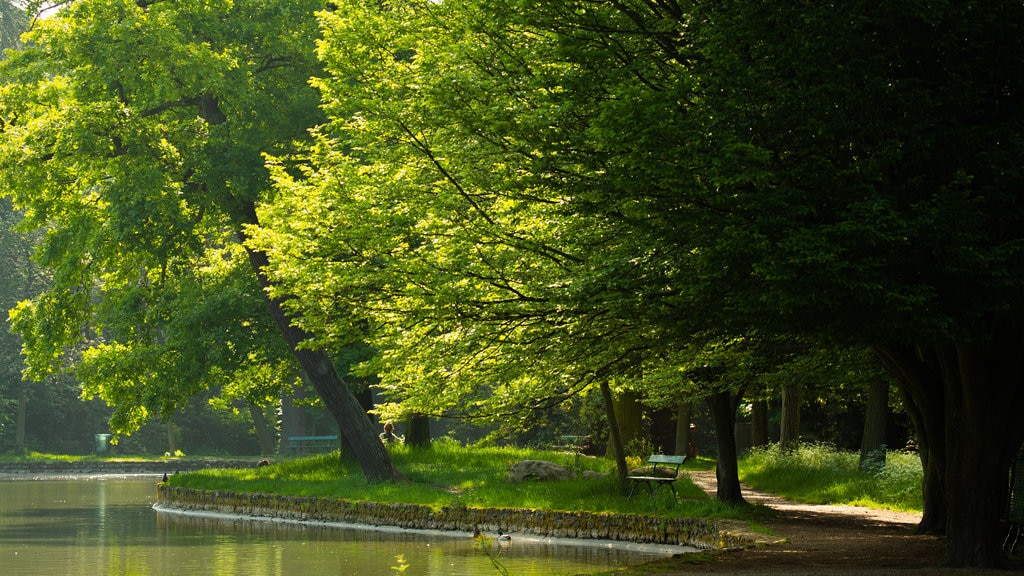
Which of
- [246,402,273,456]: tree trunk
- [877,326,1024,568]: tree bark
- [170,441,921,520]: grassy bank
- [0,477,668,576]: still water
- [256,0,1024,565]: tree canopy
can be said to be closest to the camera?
[256,0,1024,565]: tree canopy

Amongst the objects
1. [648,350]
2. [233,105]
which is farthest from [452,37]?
[233,105]

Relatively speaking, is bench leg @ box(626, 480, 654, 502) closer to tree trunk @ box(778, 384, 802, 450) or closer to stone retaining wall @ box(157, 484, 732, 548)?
stone retaining wall @ box(157, 484, 732, 548)

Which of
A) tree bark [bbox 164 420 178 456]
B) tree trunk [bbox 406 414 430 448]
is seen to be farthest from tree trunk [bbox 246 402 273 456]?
tree trunk [bbox 406 414 430 448]

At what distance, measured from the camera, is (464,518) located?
60.4 feet

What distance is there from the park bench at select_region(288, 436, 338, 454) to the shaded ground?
131 feet

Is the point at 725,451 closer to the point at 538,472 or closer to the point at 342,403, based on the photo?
the point at 538,472

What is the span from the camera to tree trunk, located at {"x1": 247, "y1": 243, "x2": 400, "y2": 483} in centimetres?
2342

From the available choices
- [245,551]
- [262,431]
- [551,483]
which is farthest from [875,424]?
[262,431]

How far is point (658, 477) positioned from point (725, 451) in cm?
126

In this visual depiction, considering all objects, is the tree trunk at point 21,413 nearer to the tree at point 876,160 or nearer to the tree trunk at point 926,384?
the tree trunk at point 926,384

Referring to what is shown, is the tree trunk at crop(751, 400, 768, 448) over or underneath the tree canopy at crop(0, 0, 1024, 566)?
underneath

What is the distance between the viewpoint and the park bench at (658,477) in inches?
667

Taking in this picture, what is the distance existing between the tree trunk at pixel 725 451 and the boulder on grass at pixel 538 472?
462 cm

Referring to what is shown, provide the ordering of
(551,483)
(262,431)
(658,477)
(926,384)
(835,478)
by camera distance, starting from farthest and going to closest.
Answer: (262,431)
(835,478)
(551,483)
(658,477)
(926,384)
